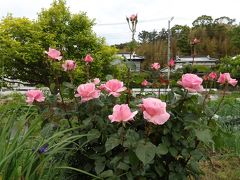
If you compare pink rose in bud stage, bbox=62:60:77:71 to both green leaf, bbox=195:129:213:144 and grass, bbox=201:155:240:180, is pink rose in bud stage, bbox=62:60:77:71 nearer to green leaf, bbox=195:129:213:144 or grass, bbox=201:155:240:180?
green leaf, bbox=195:129:213:144

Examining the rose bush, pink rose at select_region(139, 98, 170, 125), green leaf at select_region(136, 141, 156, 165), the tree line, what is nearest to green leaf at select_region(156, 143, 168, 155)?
the rose bush

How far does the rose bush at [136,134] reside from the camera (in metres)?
1.89

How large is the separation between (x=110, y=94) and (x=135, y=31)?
1.19 ft

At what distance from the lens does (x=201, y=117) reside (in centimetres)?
209

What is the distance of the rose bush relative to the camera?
1.89 m

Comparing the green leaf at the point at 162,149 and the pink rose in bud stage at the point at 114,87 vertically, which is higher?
the pink rose in bud stage at the point at 114,87

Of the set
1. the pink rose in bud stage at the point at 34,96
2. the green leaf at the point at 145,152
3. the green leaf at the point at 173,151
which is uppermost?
the pink rose in bud stage at the point at 34,96

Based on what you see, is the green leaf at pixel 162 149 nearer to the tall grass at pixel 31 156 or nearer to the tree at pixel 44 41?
the tall grass at pixel 31 156

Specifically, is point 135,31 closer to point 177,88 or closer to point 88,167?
point 177,88

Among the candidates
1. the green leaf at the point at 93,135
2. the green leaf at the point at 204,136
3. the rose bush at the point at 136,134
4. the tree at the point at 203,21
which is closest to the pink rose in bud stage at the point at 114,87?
the rose bush at the point at 136,134

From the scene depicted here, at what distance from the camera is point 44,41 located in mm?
14594

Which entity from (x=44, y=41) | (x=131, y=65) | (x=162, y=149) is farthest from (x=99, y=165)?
(x=44, y=41)

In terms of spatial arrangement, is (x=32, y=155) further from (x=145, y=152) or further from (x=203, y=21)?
(x=203, y=21)

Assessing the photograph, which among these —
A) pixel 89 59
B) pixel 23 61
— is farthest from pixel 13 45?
pixel 89 59
